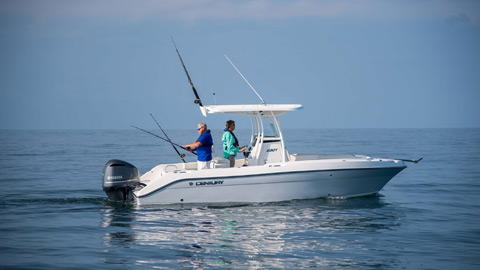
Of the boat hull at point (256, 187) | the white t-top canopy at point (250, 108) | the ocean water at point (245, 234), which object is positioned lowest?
the ocean water at point (245, 234)

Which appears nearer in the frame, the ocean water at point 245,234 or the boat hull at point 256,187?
the ocean water at point 245,234

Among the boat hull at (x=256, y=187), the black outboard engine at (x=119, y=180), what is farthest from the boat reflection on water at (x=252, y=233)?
the black outboard engine at (x=119, y=180)

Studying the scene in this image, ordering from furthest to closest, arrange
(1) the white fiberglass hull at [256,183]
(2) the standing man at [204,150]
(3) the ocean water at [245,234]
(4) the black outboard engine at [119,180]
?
(2) the standing man at [204,150]
(4) the black outboard engine at [119,180]
(1) the white fiberglass hull at [256,183]
(3) the ocean water at [245,234]

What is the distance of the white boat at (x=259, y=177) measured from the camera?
537 inches

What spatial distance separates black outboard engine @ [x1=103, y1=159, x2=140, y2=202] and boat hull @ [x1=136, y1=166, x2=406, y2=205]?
1.77ft

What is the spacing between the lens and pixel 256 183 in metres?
13.9

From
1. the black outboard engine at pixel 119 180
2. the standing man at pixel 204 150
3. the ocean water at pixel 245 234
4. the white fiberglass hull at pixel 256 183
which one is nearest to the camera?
the ocean water at pixel 245 234

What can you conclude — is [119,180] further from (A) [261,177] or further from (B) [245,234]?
(B) [245,234]

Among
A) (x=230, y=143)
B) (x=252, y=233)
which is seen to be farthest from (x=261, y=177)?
(x=252, y=233)

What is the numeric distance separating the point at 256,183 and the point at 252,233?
2.58 metres

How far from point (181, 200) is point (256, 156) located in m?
2.22

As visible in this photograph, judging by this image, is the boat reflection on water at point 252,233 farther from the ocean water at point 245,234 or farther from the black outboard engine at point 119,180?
the black outboard engine at point 119,180

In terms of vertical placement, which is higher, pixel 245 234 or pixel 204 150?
pixel 204 150

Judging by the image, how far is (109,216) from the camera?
13.3 metres
